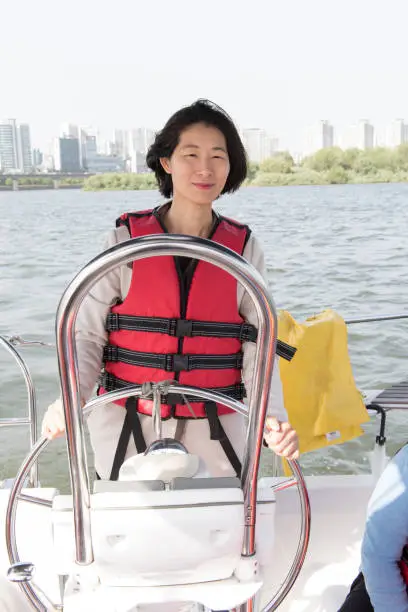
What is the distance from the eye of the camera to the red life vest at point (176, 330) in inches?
53.0

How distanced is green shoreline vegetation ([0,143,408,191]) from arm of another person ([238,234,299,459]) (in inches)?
444

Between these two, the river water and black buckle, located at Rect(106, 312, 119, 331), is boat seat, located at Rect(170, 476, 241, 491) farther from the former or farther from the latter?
black buckle, located at Rect(106, 312, 119, 331)

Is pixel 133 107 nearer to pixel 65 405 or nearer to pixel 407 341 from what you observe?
pixel 407 341

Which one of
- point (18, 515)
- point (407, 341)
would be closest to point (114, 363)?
point (18, 515)

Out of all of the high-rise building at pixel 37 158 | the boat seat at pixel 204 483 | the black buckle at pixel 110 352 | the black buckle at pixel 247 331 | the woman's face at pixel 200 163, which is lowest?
the boat seat at pixel 204 483

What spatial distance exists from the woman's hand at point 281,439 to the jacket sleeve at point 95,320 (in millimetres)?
448

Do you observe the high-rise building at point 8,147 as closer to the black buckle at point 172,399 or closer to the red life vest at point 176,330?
the red life vest at point 176,330

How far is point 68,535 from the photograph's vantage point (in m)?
0.78

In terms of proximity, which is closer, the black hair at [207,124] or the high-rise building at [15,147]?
the black hair at [207,124]

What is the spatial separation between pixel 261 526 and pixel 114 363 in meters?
0.64

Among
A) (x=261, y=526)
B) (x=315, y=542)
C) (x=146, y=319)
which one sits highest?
(x=146, y=319)

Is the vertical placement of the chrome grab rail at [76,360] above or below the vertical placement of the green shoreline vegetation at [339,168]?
below

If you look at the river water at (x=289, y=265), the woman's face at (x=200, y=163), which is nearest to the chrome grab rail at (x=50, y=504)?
the river water at (x=289, y=265)

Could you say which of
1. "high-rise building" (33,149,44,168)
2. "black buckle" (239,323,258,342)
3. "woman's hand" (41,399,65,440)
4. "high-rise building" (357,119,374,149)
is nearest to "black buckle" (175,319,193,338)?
"black buckle" (239,323,258,342)
